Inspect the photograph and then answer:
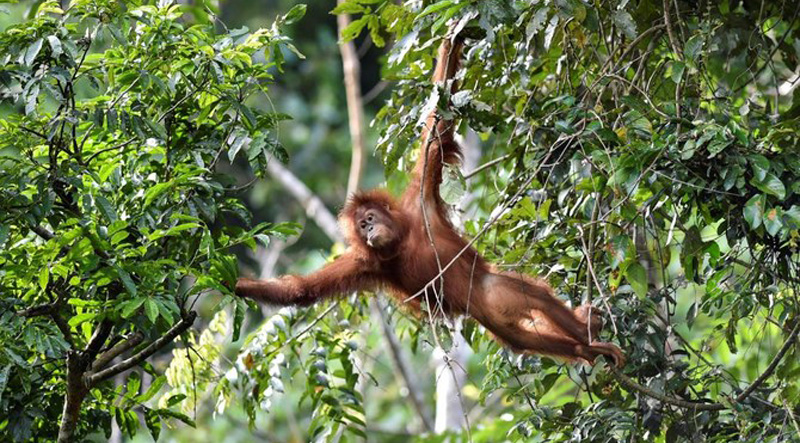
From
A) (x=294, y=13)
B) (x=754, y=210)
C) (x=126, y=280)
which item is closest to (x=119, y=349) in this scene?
(x=126, y=280)

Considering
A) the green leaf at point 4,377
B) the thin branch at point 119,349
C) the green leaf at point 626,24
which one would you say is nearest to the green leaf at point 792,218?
the green leaf at point 626,24

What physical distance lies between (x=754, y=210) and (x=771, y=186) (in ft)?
A: 0.33

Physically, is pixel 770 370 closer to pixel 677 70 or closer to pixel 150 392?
pixel 677 70

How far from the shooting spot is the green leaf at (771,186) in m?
3.83

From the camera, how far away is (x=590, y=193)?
471 centimetres

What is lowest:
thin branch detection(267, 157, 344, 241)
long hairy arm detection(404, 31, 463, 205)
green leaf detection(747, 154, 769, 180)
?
green leaf detection(747, 154, 769, 180)

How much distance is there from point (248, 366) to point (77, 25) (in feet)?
7.18

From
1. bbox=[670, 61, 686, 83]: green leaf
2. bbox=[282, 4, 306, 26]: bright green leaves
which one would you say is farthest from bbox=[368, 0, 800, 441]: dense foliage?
bbox=[282, 4, 306, 26]: bright green leaves

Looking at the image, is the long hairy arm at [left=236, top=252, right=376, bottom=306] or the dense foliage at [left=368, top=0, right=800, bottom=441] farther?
the long hairy arm at [left=236, top=252, right=376, bottom=306]

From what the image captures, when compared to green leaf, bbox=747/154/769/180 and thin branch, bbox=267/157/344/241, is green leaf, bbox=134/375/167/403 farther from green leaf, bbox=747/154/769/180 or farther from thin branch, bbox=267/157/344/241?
thin branch, bbox=267/157/344/241

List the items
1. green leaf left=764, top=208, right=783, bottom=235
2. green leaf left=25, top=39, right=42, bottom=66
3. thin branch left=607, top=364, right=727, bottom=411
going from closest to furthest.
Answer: green leaf left=25, top=39, right=42, bottom=66, green leaf left=764, top=208, right=783, bottom=235, thin branch left=607, top=364, right=727, bottom=411

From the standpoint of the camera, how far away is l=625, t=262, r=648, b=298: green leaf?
167 inches

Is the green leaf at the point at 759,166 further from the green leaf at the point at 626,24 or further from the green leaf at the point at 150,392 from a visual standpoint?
the green leaf at the point at 150,392

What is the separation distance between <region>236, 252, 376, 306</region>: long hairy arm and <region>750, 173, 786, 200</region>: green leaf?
7.17 feet
